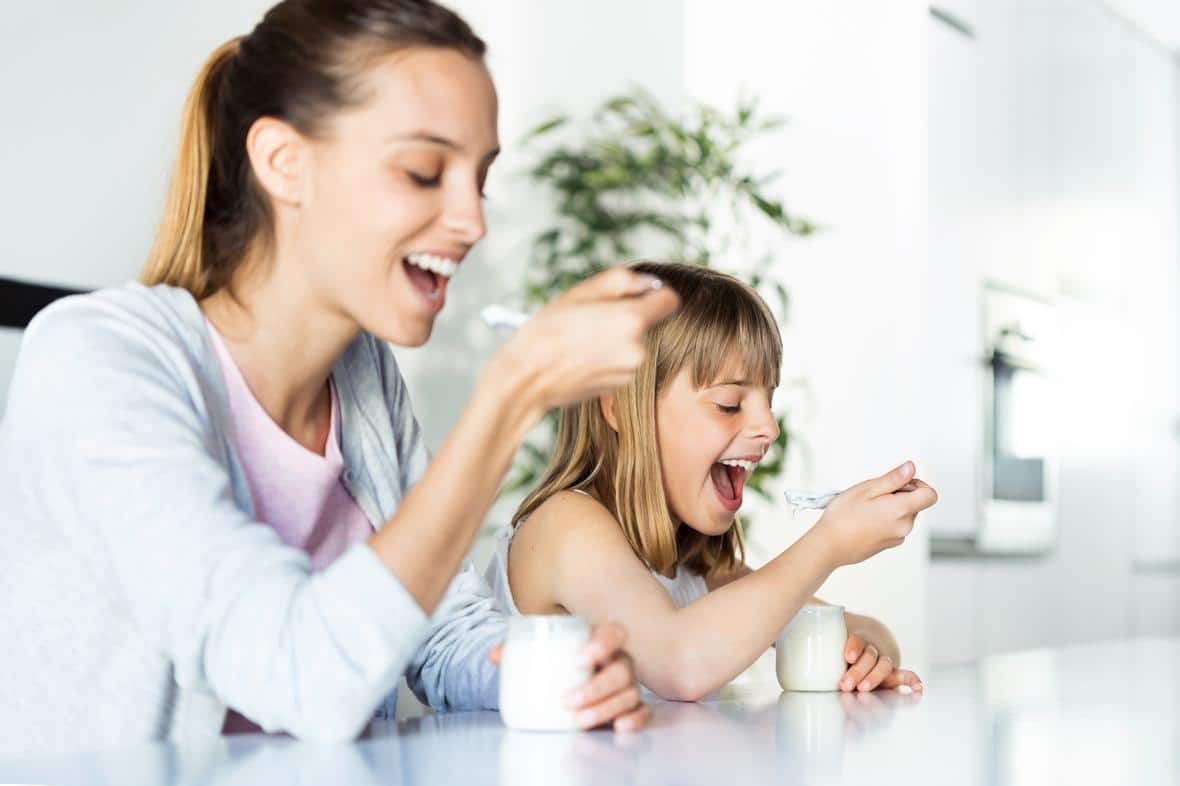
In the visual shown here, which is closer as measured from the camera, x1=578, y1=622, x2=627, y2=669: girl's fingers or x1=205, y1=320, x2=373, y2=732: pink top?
x1=578, y1=622, x2=627, y2=669: girl's fingers

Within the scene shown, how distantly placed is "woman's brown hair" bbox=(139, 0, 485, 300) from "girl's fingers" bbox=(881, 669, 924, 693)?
32.1 inches

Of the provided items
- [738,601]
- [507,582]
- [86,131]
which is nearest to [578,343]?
[738,601]

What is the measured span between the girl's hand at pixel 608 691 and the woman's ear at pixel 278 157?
456 millimetres

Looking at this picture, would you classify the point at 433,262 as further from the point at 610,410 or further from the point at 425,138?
the point at 610,410

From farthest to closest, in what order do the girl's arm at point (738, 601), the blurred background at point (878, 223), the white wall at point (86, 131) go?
the blurred background at point (878, 223) → the white wall at point (86, 131) → the girl's arm at point (738, 601)

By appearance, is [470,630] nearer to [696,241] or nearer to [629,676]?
[629,676]

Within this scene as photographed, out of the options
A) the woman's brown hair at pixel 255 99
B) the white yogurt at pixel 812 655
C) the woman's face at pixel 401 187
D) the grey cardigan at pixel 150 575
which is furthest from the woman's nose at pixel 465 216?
the white yogurt at pixel 812 655

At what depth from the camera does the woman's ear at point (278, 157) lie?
44.7 inches

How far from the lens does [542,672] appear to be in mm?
1047

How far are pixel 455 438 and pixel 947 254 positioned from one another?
3554 mm

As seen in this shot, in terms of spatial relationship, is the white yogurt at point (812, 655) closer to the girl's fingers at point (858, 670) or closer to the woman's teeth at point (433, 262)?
the girl's fingers at point (858, 670)

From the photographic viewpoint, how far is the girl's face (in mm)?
1809

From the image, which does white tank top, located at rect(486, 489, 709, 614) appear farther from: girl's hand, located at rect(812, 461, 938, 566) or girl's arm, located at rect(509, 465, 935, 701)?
girl's hand, located at rect(812, 461, 938, 566)

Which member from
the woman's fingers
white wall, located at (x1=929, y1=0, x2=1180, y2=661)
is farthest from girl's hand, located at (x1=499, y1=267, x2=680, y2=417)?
white wall, located at (x1=929, y1=0, x2=1180, y2=661)
